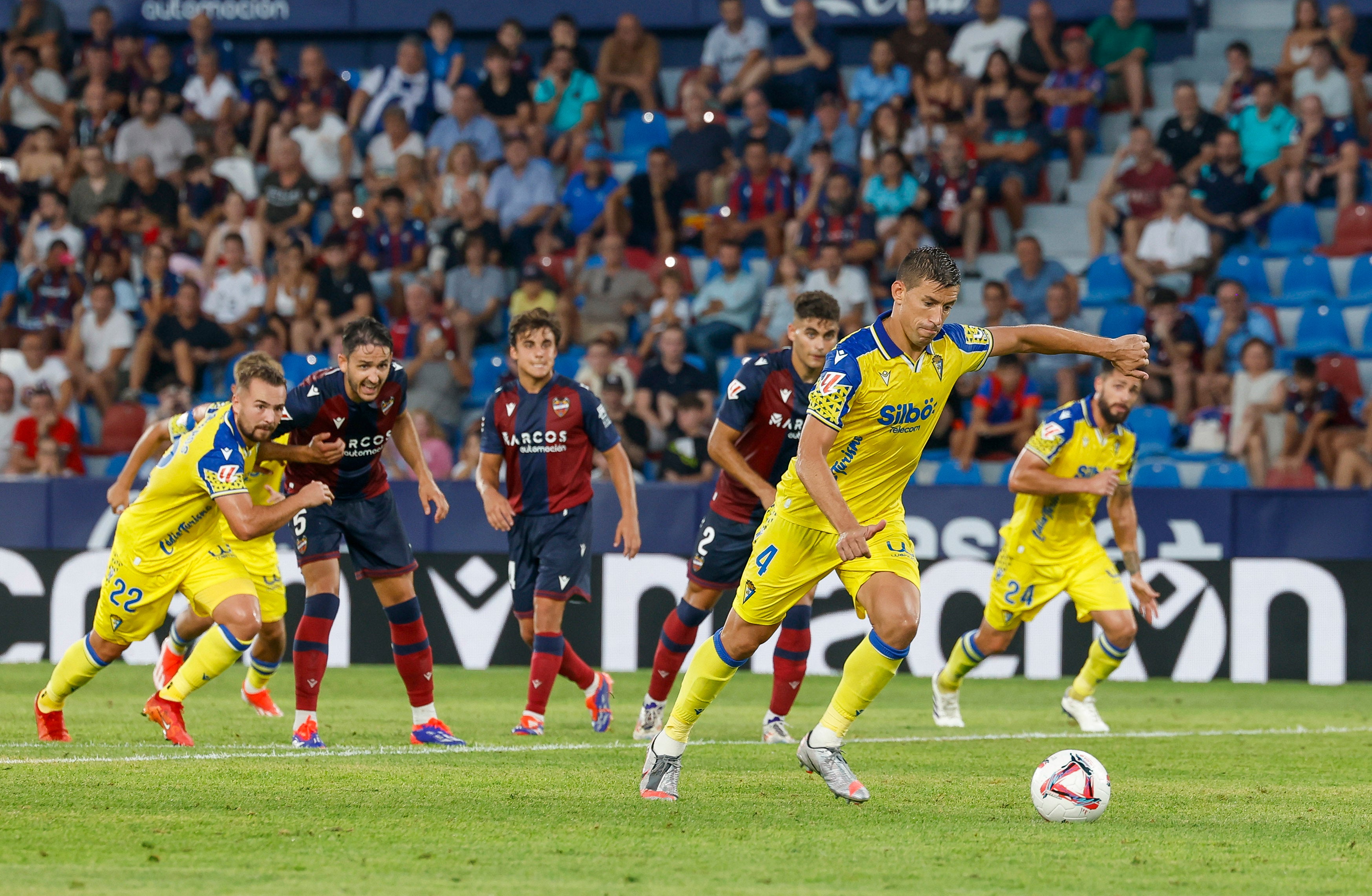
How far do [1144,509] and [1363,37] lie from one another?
7.82 metres

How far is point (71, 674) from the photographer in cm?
912

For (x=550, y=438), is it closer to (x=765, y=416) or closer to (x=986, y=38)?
(x=765, y=416)

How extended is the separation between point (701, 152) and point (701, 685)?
13371 millimetres

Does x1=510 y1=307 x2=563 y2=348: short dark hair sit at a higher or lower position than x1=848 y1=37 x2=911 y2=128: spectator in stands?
lower

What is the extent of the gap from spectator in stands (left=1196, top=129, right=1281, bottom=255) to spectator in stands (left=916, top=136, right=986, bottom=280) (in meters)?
2.26

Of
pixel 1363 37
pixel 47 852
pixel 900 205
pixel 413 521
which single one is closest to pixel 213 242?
pixel 413 521

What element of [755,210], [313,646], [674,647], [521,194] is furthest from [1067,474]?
[521,194]

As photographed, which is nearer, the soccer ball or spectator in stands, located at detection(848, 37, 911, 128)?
the soccer ball

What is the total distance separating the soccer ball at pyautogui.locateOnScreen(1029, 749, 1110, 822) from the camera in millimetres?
6820

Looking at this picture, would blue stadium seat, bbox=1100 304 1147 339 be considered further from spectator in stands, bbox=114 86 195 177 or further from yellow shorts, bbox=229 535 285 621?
spectator in stands, bbox=114 86 195 177

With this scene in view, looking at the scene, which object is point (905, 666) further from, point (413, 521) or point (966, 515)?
point (413, 521)

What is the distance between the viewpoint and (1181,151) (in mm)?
18812

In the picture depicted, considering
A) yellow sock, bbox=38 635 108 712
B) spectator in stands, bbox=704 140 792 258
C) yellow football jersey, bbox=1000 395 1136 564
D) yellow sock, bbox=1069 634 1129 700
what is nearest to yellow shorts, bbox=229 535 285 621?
yellow sock, bbox=38 635 108 712

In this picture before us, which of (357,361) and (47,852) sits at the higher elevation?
(357,361)
